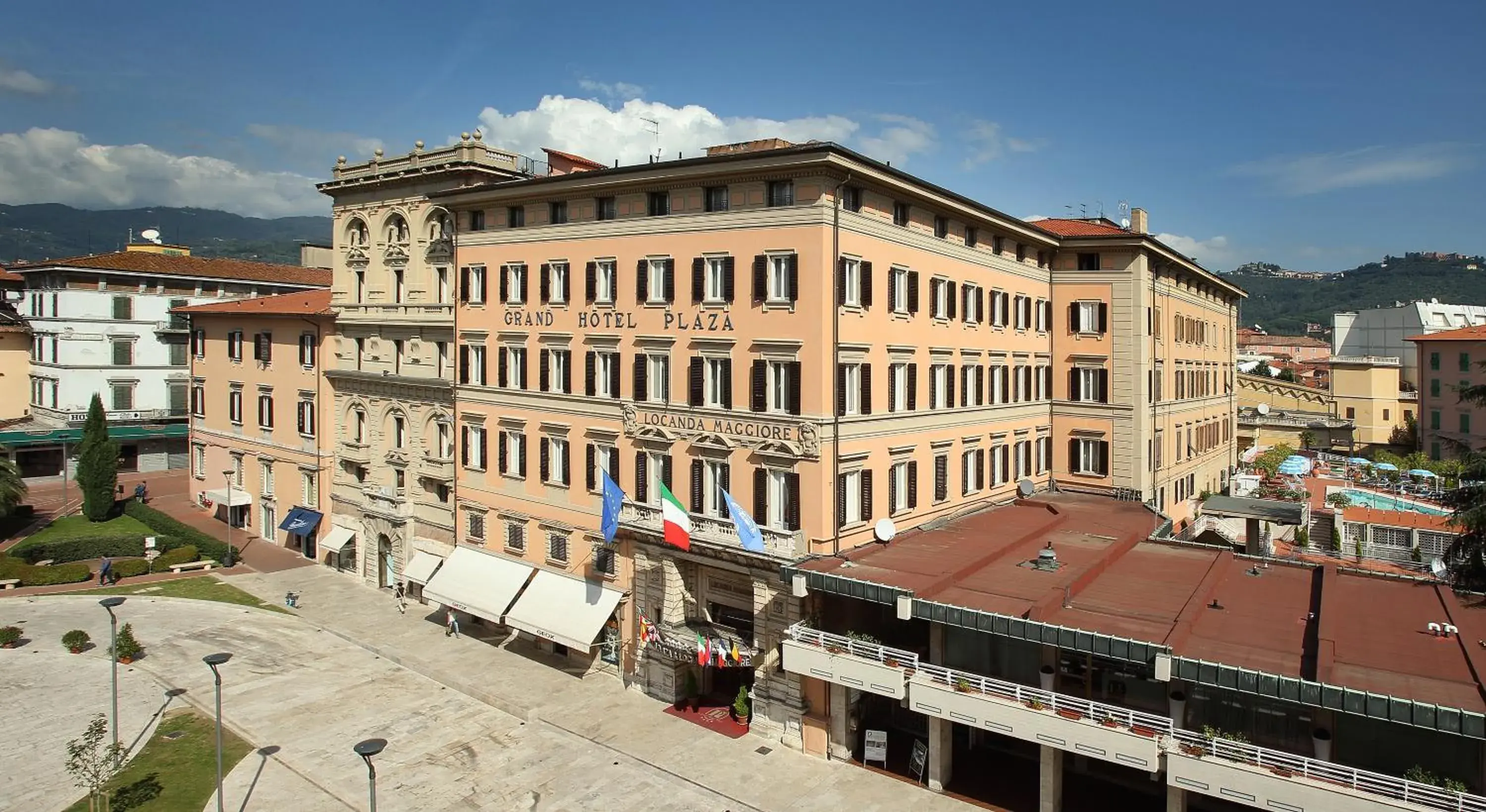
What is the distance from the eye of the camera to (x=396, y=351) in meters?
49.2

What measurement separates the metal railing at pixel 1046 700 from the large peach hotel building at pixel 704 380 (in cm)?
622

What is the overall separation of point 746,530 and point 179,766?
20287 mm

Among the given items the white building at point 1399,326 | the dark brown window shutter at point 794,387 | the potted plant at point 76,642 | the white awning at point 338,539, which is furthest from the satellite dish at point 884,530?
the white building at point 1399,326

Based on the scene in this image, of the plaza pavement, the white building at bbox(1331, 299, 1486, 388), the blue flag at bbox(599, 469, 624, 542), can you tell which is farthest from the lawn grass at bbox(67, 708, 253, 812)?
the white building at bbox(1331, 299, 1486, 388)

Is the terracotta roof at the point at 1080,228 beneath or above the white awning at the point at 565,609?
above

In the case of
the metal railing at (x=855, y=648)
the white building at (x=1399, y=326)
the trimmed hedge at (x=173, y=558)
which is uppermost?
the white building at (x=1399, y=326)

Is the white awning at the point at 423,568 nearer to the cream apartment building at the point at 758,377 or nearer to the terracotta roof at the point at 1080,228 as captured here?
the cream apartment building at the point at 758,377

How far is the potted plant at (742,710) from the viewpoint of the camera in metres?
32.6

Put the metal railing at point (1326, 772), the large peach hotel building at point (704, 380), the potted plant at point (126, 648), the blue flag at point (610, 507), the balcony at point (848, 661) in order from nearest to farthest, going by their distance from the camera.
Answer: the metal railing at point (1326, 772) → the balcony at point (848, 661) → the large peach hotel building at point (704, 380) → the blue flag at point (610, 507) → the potted plant at point (126, 648)

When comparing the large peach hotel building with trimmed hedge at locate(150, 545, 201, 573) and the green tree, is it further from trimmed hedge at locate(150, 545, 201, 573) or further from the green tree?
the green tree

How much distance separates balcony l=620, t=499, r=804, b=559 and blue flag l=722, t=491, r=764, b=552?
0.43 metres

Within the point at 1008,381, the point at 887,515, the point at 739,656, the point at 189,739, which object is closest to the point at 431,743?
the point at 189,739

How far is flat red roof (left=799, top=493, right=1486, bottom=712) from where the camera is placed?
71.6 ft

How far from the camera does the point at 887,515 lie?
3406cm
